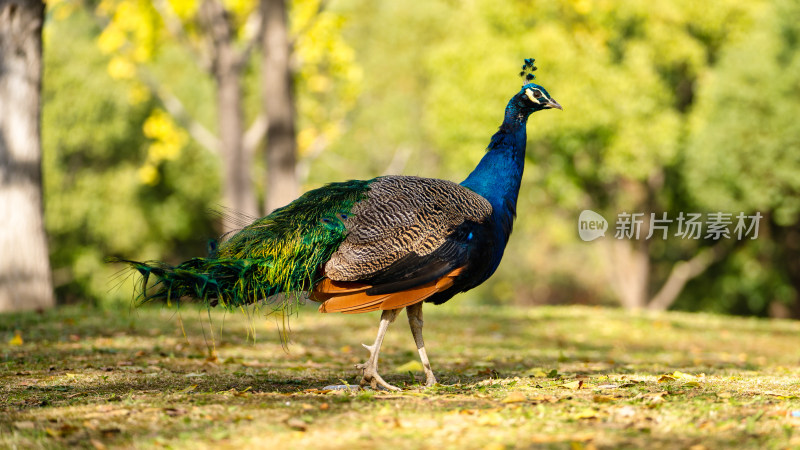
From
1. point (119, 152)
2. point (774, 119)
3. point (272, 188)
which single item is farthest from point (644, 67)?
point (119, 152)

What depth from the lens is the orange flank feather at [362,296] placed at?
5953 millimetres

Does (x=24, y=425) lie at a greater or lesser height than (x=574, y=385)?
greater

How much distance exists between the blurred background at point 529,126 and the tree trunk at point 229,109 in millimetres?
49

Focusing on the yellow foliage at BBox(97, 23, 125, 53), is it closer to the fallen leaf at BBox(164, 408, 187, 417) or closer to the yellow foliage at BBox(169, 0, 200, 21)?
the yellow foliage at BBox(169, 0, 200, 21)

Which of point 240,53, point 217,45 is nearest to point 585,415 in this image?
point 217,45

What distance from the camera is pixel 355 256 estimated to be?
5.92m

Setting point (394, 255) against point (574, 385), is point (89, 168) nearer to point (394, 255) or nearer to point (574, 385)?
point (394, 255)

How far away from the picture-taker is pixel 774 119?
20.4 m

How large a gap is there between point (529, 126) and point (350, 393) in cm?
1841

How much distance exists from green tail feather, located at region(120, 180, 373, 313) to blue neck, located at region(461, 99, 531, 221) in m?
1.11

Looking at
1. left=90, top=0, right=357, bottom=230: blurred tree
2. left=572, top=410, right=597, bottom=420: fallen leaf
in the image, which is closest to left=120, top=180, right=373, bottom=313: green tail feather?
left=572, top=410, right=597, bottom=420: fallen leaf

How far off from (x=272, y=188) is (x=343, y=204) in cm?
953

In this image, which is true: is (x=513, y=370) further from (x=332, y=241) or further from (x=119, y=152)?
(x=119, y=152)

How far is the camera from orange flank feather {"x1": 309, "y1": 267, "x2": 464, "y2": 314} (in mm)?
5953
